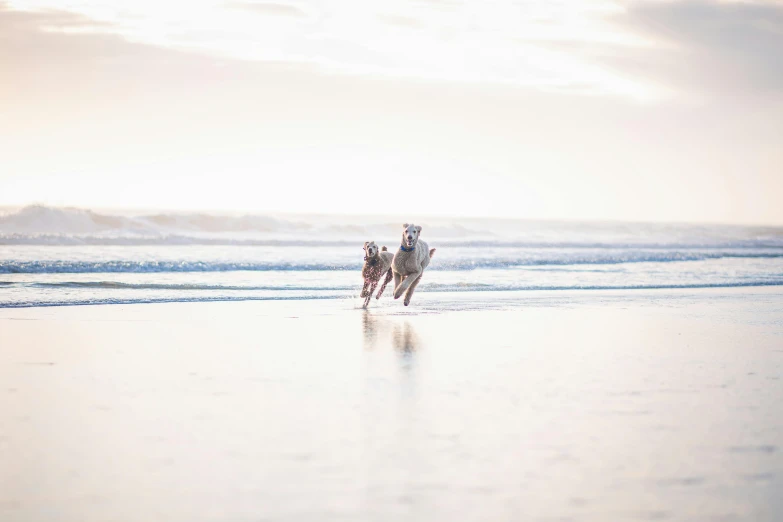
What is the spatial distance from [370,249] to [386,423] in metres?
7.24

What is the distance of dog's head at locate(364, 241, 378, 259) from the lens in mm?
12016

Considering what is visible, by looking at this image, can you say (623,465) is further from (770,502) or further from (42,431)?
(42,431)

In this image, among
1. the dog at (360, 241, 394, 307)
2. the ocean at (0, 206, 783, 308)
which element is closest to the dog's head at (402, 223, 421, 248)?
the dog at (360, 241, 394, 307)

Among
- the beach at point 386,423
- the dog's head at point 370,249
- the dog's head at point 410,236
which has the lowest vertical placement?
→ the beach at point 386,423

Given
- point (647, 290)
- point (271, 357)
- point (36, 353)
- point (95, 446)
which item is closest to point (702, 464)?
point (95, 446)

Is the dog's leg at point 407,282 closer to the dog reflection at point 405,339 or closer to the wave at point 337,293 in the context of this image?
the wave at point 337,293

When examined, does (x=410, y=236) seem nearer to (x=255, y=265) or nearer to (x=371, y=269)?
(x=371, y=269)

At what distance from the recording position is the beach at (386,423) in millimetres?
3615

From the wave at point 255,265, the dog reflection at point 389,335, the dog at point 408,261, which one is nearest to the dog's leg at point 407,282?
the dog at point 408,261

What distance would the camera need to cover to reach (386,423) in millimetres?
4883

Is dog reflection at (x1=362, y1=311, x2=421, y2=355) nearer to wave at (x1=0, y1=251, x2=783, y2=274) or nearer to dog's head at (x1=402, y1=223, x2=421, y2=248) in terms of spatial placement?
dog's head at (x1=402, y1=223, x2=421, y2=248)

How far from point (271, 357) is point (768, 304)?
880 cm

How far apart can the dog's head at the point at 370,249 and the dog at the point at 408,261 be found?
15.2 inches

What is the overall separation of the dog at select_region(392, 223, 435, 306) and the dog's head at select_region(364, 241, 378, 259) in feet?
1.26
